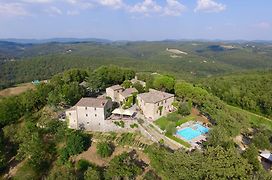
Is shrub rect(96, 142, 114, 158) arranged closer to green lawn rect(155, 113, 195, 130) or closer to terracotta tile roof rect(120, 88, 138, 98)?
green lawn rect(155, 113, 195, 130)

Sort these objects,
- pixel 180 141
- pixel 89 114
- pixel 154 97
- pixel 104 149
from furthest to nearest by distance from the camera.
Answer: pixel 154 97 < pixel 89 114 < pixel 180 141 < pixel 104 149

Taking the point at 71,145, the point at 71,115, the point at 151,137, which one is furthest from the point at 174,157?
the point at 71,115

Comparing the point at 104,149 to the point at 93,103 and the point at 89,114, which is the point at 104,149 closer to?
the point at 89,114

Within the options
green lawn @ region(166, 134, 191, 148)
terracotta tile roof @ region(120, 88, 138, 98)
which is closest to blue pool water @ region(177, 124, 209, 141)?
green lawn @ region(166, 134, 191, 148)

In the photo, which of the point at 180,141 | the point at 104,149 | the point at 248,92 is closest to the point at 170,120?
the point at 180,141

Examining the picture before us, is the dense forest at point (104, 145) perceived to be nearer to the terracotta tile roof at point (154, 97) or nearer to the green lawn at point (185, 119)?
the green lawn at point (185, 119)

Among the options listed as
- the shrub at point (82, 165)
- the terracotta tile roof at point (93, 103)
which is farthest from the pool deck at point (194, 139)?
the shrub at point (82, 165)

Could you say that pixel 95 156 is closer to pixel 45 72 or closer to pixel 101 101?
pixel 101 101
